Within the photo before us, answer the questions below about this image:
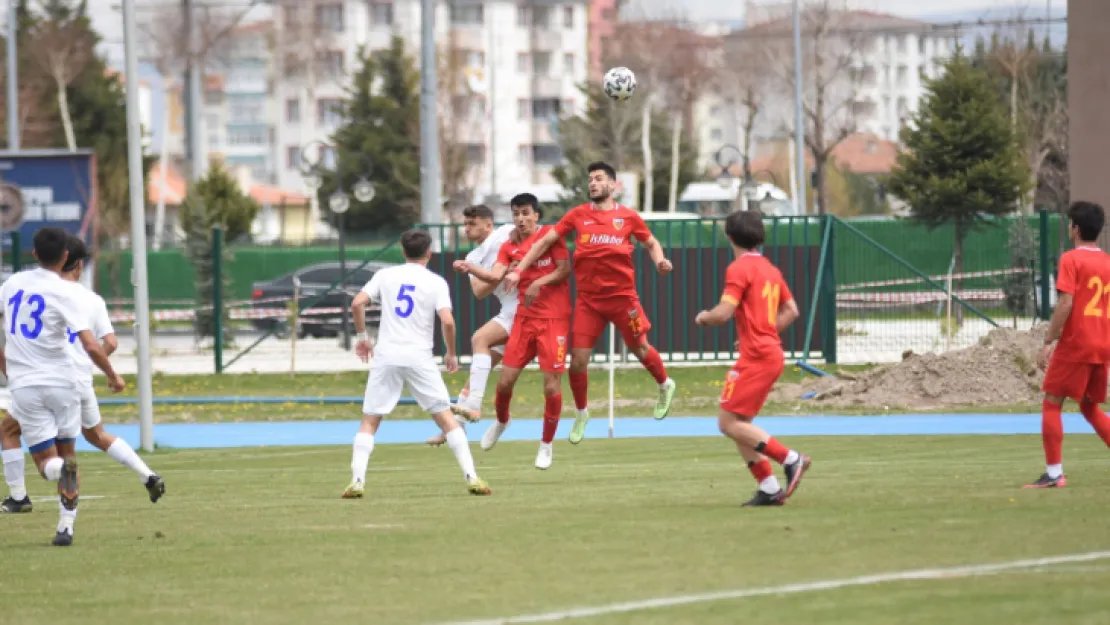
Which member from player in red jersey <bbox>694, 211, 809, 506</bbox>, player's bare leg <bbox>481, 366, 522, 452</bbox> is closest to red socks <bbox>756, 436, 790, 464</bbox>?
player in red jersey <bbox>694, 211, 809, 506</bbox>

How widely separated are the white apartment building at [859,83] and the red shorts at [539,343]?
40041 mm

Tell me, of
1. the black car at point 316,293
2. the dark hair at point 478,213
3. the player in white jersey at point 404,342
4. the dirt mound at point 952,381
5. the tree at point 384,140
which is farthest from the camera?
the tree at point 384,140

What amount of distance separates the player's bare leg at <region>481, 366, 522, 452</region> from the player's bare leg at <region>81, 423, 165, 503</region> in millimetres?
3834

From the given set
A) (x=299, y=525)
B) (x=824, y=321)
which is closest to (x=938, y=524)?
(x=299, y=525)

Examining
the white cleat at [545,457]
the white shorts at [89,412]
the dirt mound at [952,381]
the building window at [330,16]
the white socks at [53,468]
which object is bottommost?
the dirt mound at [952,381]

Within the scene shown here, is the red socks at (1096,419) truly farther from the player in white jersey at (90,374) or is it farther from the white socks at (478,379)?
the player in white jersey at (90,374)

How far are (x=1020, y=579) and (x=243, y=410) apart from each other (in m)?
18.8

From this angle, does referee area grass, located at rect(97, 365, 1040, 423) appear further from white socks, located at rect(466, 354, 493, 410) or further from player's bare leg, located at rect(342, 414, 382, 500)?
player's bare leg, located at rect(342, 414, 382, 500)

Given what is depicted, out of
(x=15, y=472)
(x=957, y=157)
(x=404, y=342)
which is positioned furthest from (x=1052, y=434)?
(x=957, y=157)

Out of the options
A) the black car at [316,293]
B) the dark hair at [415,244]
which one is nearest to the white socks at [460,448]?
the dark hair at [415,244]

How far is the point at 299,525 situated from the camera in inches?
447

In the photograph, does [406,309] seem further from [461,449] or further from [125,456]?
[125,456]

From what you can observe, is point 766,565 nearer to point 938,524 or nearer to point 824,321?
point 938,524

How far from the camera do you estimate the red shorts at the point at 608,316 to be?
15461mm
